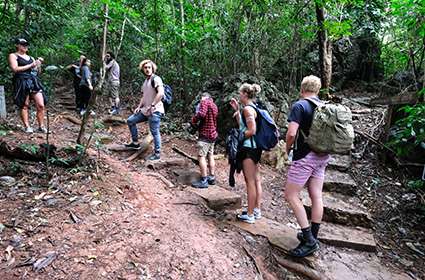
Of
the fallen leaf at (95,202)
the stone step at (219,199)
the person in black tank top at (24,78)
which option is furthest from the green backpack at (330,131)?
the person in black tank top at (24,78)

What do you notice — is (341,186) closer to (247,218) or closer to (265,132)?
(247,218)

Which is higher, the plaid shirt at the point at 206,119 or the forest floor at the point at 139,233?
the plaid shirt at the point at 206,119

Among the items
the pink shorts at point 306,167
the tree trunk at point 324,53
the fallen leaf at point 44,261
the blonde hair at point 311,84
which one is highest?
the tree trunk at point 324,53

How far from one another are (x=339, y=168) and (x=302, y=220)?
151 inches

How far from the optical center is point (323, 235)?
14.9 feet

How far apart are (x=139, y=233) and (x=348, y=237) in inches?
125

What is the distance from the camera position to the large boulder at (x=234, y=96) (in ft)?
25.8

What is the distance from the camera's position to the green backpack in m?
3.37

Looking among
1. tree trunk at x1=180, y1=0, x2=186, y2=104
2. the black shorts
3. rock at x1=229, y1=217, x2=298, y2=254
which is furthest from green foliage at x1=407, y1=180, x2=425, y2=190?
tree trunk at x1=180, y1=0, x2=186, y2=104

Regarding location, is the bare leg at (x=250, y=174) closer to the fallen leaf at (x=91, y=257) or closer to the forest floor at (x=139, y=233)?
the forest floor at (x=139, y=233)

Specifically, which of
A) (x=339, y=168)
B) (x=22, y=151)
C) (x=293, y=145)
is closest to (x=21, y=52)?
(x=22, y=151)

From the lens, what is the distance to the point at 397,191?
20.8ft

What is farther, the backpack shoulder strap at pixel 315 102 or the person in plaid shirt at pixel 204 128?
the person in plaid shirt at pixel 204 128

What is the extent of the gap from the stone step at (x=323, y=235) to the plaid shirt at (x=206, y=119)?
5.46ft
